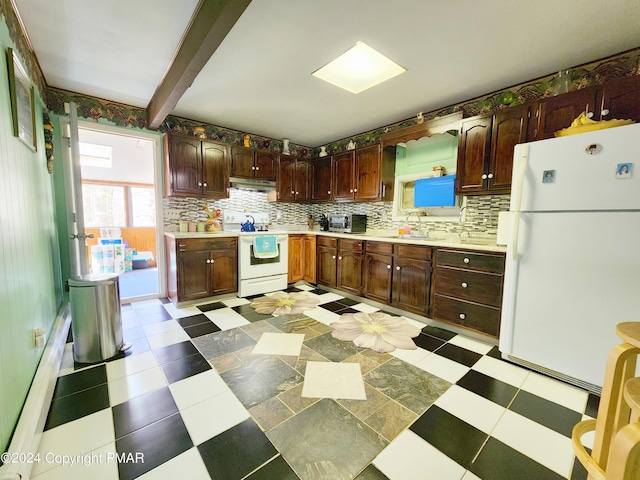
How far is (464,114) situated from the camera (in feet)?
9.43

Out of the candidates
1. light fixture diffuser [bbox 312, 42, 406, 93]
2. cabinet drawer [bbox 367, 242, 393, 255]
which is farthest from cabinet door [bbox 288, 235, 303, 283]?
light fixture diffuser [bbox 312, 42, 406, 93]

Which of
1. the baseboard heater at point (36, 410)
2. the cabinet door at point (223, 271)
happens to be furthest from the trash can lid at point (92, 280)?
the cabinet door at point (223, 271)

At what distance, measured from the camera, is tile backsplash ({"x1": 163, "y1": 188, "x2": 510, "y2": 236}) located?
9.37 feet

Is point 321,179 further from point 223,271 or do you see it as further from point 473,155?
point 473,155

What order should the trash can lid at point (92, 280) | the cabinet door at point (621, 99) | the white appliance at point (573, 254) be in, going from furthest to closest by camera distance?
the trash can lid at point (92, 280) < the cabinet door at point (621, 99) < the white appliance at point (573, 254)

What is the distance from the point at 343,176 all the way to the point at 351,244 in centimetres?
118

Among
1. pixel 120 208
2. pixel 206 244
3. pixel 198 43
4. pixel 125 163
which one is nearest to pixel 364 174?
pixel 206 244

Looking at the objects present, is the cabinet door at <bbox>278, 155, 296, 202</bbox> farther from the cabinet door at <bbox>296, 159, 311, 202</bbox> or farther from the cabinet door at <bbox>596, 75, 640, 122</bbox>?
the cabinet door at <bbox>596, 75, 640, 122</bbox>

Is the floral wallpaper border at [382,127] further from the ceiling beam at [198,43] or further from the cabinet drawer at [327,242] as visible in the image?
the cabinet drawer at [327,242]

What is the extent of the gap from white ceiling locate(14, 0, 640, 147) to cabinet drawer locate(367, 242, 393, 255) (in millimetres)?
1615

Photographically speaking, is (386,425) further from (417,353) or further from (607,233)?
(607,233)

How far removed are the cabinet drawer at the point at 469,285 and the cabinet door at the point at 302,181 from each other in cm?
260

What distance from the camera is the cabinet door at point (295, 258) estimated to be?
417 cm

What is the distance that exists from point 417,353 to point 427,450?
3.20 ft
